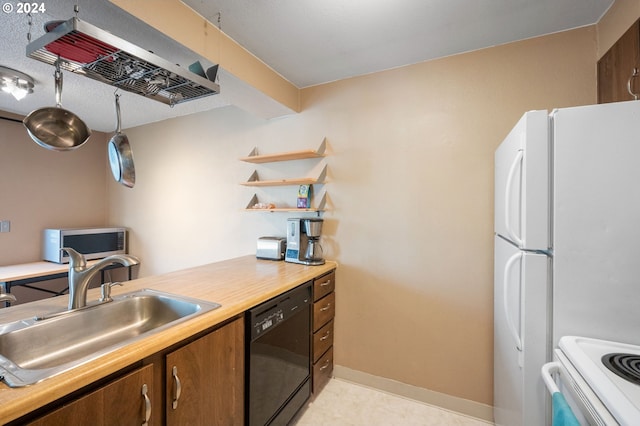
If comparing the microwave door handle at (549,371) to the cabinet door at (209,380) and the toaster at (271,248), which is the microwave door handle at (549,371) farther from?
the toaster at (271,248)

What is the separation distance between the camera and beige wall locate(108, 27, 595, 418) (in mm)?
1746

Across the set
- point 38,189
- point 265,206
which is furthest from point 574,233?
point 38,189

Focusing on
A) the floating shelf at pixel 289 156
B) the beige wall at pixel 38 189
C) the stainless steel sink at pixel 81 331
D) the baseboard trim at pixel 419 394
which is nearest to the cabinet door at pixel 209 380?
the stainless steel sink at pixel 81 331

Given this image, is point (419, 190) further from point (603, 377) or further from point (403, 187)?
point (603, 377)

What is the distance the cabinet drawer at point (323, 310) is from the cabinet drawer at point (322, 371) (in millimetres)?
273

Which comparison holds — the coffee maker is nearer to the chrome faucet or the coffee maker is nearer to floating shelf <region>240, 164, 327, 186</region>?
floating shelf <region>240, 164, 327, 186</region>

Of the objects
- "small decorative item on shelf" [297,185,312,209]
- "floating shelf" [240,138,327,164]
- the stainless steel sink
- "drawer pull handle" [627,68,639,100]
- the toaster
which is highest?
"drawer pull handle" [627,68,639,100]

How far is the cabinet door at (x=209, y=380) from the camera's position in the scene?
38.8 inches

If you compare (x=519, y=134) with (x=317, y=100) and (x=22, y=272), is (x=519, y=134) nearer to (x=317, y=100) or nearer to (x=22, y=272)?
(x=317, y=100)

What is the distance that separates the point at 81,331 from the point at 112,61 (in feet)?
3.80

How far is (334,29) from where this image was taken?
5.35 feet

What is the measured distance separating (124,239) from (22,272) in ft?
3.17

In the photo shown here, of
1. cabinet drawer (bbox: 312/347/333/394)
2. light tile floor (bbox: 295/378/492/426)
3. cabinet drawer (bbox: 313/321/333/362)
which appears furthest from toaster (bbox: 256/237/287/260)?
light tile floor (bbox: 295/378/492/426)

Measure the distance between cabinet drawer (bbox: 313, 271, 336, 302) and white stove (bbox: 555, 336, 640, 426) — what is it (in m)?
1.32
